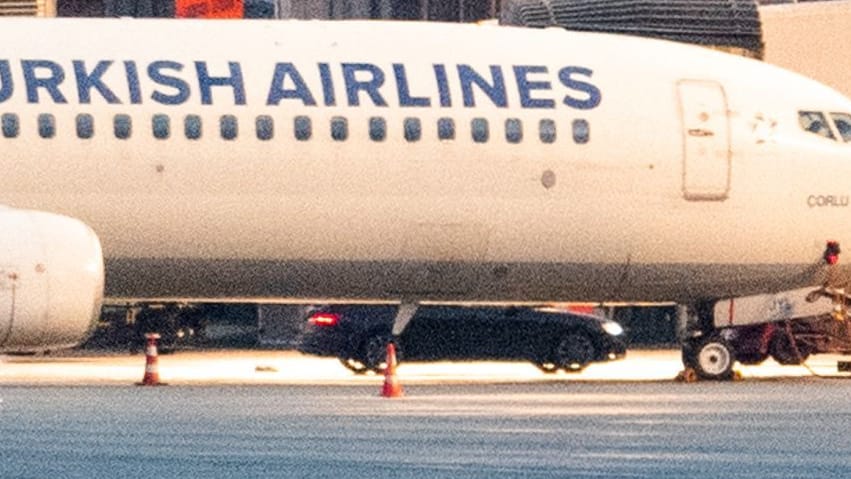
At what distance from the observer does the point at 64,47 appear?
3403 cm

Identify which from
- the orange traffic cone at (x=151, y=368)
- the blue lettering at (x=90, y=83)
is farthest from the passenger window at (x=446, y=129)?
the orange traffic cone at (x=151, y=368)

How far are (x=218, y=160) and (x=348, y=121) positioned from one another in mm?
1784

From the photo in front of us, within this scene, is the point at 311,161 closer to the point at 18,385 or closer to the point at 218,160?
the point at 218,160

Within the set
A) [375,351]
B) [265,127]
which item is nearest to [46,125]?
[265,127]

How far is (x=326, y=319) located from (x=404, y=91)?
7887 mm

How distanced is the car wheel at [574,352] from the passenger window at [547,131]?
23.7 ft

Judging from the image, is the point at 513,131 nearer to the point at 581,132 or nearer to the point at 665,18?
the point at 581,132

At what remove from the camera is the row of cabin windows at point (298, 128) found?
3378 centimetres

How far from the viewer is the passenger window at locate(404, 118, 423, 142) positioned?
3494 centimetres

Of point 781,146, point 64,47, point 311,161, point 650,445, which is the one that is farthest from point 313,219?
point 650,445

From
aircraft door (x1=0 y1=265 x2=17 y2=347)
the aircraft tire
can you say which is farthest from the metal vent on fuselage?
aircraft door (x1=0 y1=265 x2=17 y2=347)

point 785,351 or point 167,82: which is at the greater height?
point 167,82

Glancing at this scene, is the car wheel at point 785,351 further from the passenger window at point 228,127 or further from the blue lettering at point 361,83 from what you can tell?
the passenger window at point 228,127

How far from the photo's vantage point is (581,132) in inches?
1399
